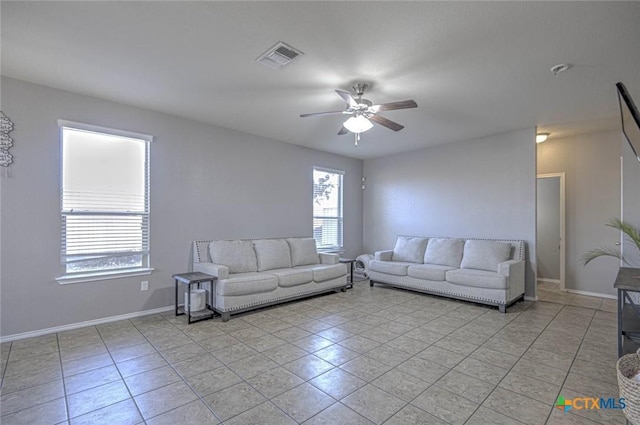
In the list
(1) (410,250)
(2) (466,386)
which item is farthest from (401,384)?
(1) (410,250)

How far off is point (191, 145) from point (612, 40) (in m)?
4.67

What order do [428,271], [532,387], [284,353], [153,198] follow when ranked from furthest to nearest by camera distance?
[428,271] → [153,198] → [284,353] → [532,387]

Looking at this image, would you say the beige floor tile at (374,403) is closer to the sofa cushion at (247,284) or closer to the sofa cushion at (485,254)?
the sofa cushion at (247,284)

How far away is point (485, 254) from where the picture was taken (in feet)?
15.9

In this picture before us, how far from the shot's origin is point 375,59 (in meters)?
2.73

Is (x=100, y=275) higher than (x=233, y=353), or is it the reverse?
(x=100, y=275)

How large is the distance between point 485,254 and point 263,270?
351 cm

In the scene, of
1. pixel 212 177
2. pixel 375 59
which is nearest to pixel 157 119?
pixel 212 177

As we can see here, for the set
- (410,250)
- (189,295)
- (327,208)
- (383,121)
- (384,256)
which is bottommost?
(189,295)

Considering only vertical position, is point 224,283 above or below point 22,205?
below

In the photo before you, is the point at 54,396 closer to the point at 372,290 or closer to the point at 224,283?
the point at 224,283

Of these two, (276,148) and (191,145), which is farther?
(276,148)

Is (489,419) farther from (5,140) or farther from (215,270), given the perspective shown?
(5,140)

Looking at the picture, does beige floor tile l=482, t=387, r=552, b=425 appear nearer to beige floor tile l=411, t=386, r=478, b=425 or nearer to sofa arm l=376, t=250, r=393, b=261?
beige floor tile l=411, t=386, r=478, b=425
